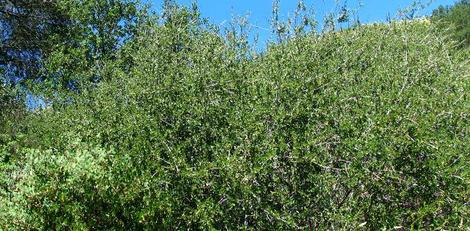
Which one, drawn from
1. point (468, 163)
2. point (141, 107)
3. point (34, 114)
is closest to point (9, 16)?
point (34, 114)

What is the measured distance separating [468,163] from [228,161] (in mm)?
2982

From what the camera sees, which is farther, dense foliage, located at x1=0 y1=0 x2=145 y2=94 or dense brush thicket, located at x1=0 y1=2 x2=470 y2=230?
dense foliage, located at x1=0 y1=0 x2=145 y2=94

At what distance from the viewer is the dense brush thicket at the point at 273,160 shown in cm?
710

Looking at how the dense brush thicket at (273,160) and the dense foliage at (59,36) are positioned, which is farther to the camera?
the dense foliage at (59,36)

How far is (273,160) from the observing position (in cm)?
749

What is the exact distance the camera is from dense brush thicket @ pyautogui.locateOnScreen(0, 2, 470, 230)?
7.10 m

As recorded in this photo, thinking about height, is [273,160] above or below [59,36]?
below

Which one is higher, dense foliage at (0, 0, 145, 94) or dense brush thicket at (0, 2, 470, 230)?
dense foliage at (0, 0, 145, 94)

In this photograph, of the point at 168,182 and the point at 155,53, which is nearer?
the point at 168,182

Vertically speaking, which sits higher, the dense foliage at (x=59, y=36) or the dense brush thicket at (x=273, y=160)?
the dense foliage at (x=59, y=36)

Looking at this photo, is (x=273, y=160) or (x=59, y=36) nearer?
(x=273, y=160)

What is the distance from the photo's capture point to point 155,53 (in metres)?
11.0

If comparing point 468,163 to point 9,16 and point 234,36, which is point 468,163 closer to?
point 234,36

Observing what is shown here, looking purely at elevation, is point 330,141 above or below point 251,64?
below
